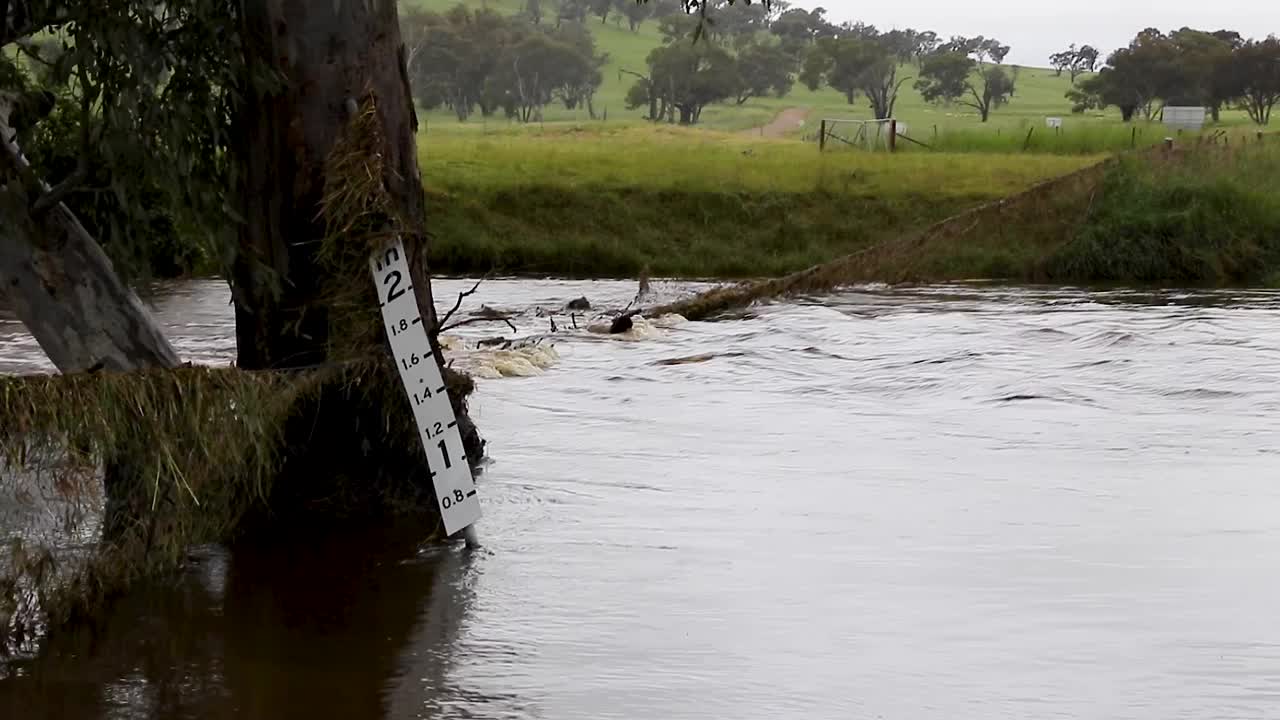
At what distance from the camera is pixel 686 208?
104ft

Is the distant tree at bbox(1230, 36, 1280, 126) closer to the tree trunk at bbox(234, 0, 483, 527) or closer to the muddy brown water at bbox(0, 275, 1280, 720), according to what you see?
the muddy brown water at bbox(0, 275, 1280, 720)

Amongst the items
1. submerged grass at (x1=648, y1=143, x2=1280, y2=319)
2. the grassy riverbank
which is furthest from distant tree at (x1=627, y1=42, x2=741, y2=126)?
submerged grass at (x1=648, y1=143, x2=1280, y2=319)

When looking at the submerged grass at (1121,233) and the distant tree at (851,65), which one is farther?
the distant tree at (851,65)

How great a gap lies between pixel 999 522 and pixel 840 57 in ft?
335

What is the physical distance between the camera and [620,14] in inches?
5994

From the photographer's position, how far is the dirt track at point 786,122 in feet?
293

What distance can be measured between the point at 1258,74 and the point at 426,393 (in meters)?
80.8

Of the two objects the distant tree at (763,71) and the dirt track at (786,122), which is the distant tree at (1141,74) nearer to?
the dirt track at (786,122)

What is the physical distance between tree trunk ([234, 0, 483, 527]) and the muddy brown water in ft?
2.01

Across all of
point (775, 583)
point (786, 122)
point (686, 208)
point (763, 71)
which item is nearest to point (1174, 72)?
point (786, 122)

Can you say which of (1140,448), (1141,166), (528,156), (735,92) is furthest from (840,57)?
(1140,448)

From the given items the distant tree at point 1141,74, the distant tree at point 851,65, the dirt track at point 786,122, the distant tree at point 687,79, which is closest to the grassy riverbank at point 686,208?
the distant tree at point 1141,74

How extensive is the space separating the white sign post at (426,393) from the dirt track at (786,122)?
8020 cm

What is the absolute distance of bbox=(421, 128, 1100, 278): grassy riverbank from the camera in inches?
1153
